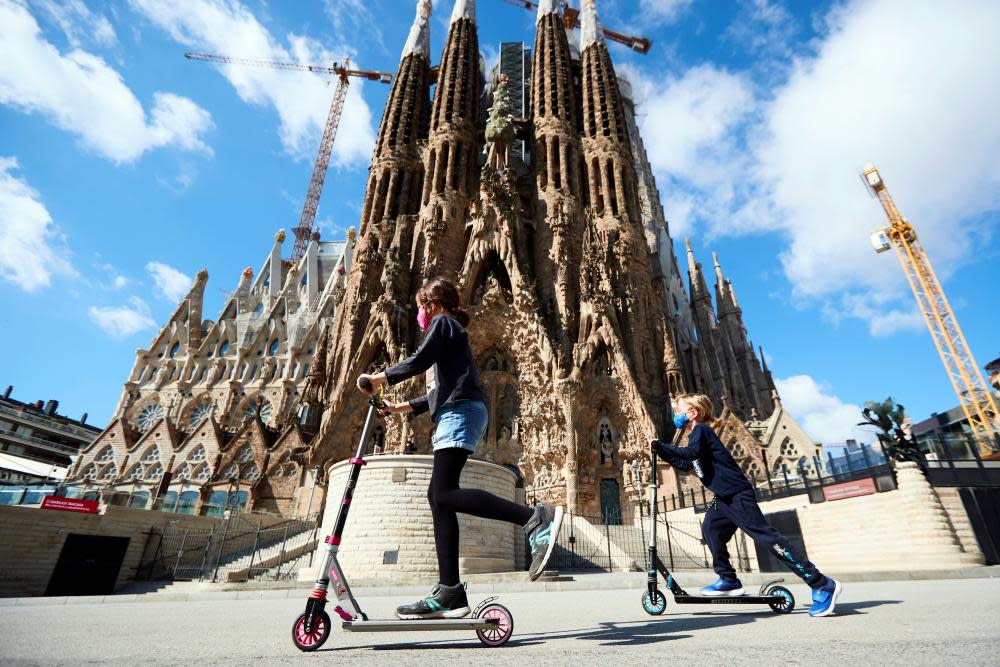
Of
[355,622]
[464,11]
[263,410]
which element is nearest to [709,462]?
[355,622]

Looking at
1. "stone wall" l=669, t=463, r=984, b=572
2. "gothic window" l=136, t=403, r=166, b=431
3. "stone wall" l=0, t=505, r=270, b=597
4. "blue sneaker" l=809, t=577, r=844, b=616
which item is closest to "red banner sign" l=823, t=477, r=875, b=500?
"stone wall" l=669, t=463, r=984, b=572

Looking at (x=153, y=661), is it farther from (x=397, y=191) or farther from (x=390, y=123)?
(x=390, y=123)

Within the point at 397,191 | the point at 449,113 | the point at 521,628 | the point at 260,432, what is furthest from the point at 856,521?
the point at 449,113

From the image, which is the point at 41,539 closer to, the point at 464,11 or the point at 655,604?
the point at 655,604

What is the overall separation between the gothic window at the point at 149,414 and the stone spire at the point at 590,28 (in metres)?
40.5

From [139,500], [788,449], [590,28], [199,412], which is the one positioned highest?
[590,28]

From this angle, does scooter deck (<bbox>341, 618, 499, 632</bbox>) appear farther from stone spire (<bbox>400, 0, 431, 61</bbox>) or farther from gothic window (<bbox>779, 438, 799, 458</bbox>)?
stone spire (<bbox>400, 0, 431, 61</bbox>)

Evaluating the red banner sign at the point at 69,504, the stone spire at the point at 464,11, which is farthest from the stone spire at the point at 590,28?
the red banner sign at the point at 69,504

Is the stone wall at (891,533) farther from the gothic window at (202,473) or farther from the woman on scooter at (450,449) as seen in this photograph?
the gothic window at (202,473)

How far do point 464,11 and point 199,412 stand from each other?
36930mm

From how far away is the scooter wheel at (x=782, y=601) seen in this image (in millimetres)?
3334

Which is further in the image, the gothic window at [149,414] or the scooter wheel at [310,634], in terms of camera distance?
the gothic window at [149,414]

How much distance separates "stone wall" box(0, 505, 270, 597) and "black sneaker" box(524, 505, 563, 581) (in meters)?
16.8

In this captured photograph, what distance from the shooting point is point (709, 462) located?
370 cm
